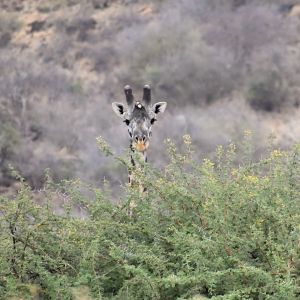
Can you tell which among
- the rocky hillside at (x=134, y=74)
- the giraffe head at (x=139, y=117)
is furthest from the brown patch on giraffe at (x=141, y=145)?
the rocky hillside at (x=134, y=74)

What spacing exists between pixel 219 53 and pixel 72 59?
5.69 meters

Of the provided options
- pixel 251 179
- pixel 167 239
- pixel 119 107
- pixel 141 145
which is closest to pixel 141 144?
pixel 141 145

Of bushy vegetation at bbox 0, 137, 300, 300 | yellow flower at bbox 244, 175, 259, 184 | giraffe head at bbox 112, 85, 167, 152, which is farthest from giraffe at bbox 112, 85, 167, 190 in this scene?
yellow flower at bbox 244, 175, 259, 184

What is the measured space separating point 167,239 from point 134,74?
2478 centimetres

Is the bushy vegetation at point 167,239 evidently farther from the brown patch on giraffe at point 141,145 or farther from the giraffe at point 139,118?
the giraffe at point 139,118

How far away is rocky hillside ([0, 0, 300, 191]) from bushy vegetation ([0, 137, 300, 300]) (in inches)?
530

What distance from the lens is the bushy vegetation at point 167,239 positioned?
5145 millimetres

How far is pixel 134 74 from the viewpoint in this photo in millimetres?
29938

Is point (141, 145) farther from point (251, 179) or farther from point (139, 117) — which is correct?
point (251, 179)

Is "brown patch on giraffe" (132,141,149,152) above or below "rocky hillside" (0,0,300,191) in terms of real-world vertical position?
below

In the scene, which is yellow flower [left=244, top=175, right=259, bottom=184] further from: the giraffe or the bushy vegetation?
the giraffe

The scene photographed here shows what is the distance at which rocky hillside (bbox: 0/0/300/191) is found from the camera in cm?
2338

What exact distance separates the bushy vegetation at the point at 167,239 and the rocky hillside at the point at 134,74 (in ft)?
44.1

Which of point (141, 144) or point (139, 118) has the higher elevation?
point (139, 118)
